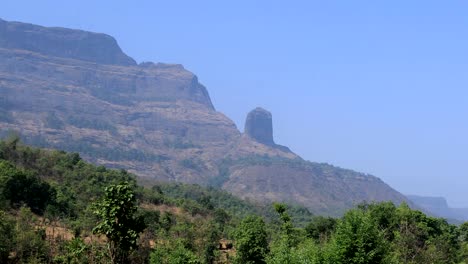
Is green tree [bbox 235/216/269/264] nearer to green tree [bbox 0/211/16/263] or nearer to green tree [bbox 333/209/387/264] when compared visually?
green tree [bbox 333/209/387/264]

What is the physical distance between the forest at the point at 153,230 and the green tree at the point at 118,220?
0.13 ft

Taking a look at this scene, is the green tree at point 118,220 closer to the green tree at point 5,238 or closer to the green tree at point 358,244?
the green tree at point 358,244

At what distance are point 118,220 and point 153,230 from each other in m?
54.2

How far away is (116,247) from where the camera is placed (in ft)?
64.8

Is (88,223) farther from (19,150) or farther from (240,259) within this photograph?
(19,150)

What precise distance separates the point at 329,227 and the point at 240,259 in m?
28.4

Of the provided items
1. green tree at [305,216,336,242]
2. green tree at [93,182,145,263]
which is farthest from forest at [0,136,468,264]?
green tree at [305,216,336,242]

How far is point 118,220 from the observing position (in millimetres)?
19594

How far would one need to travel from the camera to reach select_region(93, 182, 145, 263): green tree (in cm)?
1948

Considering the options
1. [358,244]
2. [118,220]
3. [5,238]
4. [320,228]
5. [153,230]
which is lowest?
[153,230]

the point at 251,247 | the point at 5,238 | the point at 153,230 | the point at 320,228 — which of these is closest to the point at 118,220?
the point at 5,238

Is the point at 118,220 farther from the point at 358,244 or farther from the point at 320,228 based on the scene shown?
the point at 320,228

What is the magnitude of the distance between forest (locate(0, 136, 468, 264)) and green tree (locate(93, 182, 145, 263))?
0.13 ft

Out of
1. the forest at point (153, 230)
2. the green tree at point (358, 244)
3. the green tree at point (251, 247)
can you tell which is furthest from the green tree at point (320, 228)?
the green tree at point (358, 244)
